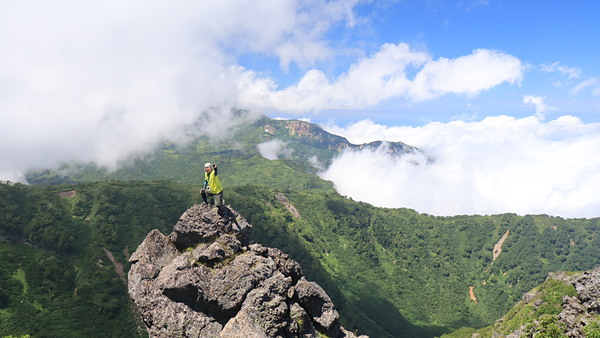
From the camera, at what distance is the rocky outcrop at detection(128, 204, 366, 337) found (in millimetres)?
27016

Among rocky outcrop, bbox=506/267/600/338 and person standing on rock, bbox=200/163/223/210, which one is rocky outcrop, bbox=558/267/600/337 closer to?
rocky outcrop, bbox=506/267/600/338

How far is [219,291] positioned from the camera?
94.8ft

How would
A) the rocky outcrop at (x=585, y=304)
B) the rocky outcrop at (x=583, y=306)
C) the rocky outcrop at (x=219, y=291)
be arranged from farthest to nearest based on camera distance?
the rocky outcrop at (x=585, y=304) → the rocky outcrop at (x=583, y=306) → the rocky outcrop at (x=219, y=291)

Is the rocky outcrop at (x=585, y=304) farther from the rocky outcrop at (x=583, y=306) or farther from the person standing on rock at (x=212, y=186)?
the person standing on rock at (x=212, y=186)

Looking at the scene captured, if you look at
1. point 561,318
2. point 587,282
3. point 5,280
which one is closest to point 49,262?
point 5,280

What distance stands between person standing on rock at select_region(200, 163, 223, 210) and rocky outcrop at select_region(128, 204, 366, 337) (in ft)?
11.9

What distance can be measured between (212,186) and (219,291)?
42.1 ft

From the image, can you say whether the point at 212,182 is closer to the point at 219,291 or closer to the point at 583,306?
the point at 219,291

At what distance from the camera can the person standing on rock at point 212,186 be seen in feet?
120

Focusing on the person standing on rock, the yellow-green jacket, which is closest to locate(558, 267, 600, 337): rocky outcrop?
the person standing on rock

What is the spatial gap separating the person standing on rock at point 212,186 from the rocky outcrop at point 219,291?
364 cm

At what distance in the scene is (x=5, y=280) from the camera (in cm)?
15650

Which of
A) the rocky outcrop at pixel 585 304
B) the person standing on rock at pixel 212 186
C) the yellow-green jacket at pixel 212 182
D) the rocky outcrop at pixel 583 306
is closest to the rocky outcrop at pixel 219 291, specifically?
the person standing on rock at pixel 212 186

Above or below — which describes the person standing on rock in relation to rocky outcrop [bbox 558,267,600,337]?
above
